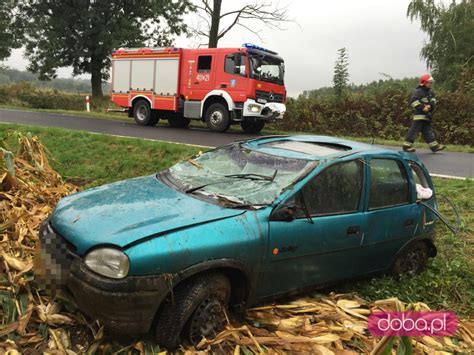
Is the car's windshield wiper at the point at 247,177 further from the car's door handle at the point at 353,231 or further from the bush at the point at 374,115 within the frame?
the bush at the point at 374,115

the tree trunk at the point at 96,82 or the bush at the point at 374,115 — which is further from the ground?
the tree trunk at the point at 96,82

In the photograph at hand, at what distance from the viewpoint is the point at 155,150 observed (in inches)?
333

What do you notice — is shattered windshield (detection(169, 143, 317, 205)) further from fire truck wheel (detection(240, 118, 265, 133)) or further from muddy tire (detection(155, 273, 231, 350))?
fire truck wheel (detection(240, 118, 265, 133))

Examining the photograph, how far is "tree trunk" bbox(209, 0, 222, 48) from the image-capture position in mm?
20969

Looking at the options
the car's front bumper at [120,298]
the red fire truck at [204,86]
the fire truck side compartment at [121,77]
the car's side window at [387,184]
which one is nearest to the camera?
the car's front bumper at [120,298]

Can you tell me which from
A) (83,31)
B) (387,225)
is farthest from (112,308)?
(83,31)

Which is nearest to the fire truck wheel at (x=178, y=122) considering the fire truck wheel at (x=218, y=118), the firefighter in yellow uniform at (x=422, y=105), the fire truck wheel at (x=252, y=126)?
the fire truck wheel at (x=218, y=118)

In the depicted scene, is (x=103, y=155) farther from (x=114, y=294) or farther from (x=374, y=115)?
(x=374, y=115)

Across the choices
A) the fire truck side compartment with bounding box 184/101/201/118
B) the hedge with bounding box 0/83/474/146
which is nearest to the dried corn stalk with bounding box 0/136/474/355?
the fire truck side compartment with bounding box 184/101/201/118

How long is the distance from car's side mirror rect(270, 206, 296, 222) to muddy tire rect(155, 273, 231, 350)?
59cm

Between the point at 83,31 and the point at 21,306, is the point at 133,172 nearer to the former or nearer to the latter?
the point at 21,306

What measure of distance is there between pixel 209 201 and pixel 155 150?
17.7 feet

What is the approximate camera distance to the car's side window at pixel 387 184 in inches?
155

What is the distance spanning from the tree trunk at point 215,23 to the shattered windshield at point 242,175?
18.0 meters
